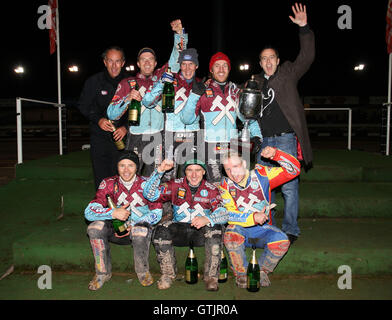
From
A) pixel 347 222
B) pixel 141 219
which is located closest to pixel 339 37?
pixel 347 222

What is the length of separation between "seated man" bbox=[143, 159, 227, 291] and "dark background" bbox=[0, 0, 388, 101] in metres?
14.9

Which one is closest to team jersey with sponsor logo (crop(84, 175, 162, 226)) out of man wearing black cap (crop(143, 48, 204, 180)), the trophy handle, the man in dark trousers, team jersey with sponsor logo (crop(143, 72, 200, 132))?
man wearing black cap (crop(143, 48, 204, 180))

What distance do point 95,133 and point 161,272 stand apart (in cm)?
188

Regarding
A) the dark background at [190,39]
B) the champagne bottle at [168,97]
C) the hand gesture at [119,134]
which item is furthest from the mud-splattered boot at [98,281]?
the dark background at [190,39]

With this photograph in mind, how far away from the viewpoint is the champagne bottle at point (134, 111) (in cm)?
385

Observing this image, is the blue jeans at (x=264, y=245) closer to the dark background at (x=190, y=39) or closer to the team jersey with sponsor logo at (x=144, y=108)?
the team jersey with sponsor logo at (x=144, y=108)

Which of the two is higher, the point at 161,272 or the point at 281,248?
the point at 281,248

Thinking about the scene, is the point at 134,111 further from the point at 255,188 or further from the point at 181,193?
the point at 255,188

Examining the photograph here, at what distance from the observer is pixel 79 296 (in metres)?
3.20

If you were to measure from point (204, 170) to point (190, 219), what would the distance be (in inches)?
21.2

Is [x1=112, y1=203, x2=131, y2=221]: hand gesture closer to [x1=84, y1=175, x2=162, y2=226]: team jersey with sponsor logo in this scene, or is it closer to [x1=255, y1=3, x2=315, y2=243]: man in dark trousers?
[x1=84, y1=175, x2=162, y2=226]: team jersey with sponsor logo

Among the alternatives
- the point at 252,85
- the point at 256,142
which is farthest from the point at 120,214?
the point at 252,85

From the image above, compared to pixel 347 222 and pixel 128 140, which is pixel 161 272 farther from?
pixel 347 222

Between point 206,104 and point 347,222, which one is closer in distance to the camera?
point 206,104
